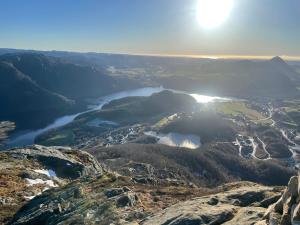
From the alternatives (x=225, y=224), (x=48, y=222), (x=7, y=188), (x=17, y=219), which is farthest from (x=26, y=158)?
(x=225, y=224)

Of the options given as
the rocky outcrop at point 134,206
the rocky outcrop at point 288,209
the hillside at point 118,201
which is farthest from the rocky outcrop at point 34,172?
the rocky outcrop at point 288,209

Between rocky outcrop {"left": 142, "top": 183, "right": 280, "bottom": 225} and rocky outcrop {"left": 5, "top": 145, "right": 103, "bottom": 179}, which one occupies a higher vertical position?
rocky outcrop {"left": 142, "top": 183, "right": 280, "bottom": 225}

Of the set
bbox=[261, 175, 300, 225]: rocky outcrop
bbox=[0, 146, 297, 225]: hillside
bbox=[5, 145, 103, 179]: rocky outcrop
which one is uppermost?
bbox=[261, 175, 300, 225]: rocky outcrop

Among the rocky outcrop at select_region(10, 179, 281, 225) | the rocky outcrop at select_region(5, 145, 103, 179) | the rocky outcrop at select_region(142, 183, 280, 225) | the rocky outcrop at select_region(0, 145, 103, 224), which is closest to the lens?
the rocky outcrop at select_region(142, 183, 280, 225)

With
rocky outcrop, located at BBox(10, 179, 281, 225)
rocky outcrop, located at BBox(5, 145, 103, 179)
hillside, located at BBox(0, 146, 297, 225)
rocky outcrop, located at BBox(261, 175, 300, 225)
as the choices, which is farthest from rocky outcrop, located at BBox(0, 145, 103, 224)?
rocky outcrop, located at BBox(261, 175, 300, 225)

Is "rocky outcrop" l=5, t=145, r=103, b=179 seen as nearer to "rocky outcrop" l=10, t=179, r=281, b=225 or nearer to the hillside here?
the hillside

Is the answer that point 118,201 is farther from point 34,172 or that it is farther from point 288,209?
point 34,172

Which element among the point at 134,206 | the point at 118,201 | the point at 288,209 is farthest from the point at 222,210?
the point at 118,201
